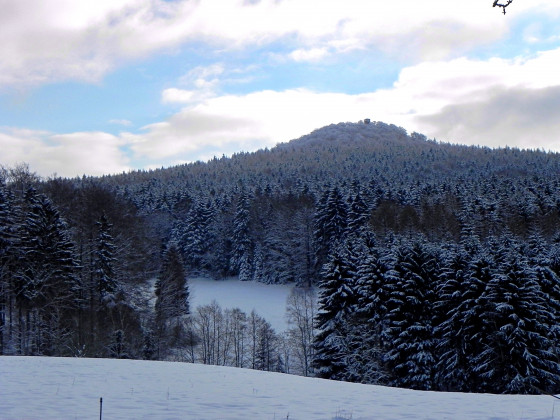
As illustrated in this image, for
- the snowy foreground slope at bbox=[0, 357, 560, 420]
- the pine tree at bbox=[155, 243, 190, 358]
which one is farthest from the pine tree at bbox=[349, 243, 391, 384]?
the snowy foreground slope at bbox=[0, 357, 560, 420]

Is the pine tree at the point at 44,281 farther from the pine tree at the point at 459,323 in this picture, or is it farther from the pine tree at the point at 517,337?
the pine tree at the point at 517,337

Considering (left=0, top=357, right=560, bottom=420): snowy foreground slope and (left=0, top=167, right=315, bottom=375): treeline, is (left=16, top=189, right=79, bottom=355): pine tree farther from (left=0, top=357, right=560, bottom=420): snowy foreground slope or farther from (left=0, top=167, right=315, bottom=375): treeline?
(left=0, top=357, right=560, bottom=420): snowy foreground slope

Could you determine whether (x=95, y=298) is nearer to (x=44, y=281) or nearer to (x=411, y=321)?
(x=44, y=281)

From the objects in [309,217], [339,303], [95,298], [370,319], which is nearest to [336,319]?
[339,303]

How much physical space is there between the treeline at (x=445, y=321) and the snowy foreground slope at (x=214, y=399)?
19.9 meters

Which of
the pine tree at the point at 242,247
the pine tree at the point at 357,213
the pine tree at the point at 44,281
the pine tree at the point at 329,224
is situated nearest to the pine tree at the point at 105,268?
the pine tree at the point at 44,281

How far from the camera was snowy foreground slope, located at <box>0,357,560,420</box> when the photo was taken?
11758 mm

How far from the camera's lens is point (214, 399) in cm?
1386

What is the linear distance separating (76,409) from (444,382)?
31.9m

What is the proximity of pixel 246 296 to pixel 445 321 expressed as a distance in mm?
45532

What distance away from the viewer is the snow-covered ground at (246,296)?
70.9 metres

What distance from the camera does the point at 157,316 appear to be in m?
49.1

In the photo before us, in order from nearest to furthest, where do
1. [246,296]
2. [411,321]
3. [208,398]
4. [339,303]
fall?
[208,398] < [411,321] < [339,303] < [246,296]

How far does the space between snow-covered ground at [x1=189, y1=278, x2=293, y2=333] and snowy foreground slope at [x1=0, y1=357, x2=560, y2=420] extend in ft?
156
